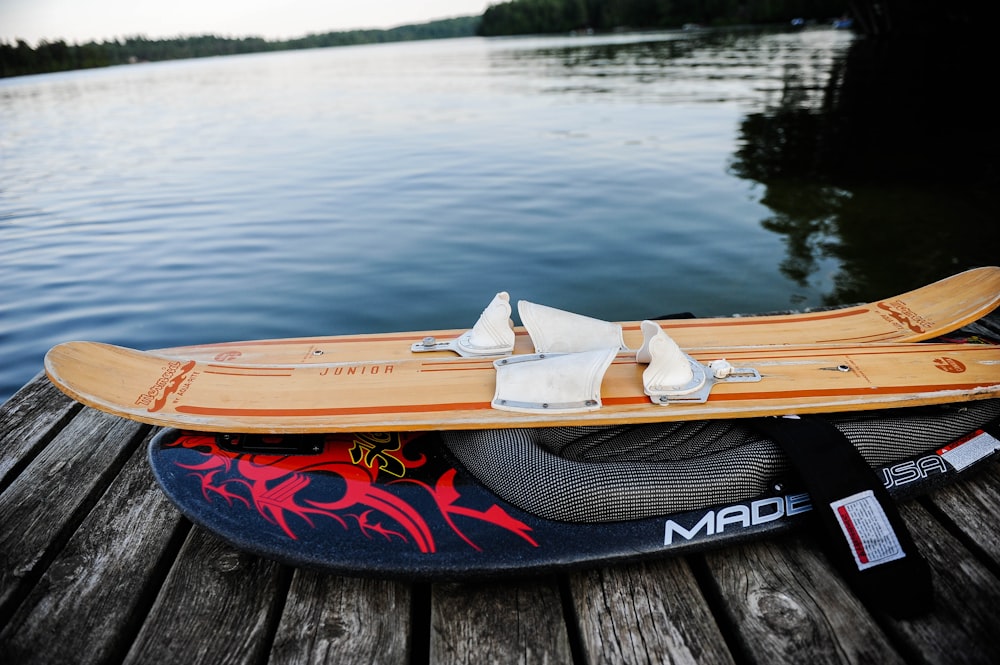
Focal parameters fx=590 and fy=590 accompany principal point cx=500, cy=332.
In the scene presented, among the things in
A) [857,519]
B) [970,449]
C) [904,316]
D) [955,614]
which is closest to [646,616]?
[857,519]

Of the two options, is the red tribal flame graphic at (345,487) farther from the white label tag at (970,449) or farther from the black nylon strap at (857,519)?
the white label tag at (970,449)

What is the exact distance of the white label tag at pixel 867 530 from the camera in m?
1.77

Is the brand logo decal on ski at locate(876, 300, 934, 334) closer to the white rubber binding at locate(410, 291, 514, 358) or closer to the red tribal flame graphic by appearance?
the white rubber binding at locate(410, 291, 514, 358)

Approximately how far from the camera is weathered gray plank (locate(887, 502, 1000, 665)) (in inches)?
62.4

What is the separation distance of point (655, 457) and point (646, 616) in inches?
21.2

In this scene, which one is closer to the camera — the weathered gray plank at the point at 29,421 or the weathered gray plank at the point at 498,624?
the weathered gray plank at the point at 498,624

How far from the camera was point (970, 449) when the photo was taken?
7.05 ft

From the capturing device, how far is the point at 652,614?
176 centimetres

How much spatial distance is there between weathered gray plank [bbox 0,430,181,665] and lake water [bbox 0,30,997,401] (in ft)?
9.44

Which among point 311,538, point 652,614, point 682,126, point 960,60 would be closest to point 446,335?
point 311,538

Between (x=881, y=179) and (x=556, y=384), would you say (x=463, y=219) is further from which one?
(x=881, y=179)

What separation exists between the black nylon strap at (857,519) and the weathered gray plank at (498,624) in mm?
885

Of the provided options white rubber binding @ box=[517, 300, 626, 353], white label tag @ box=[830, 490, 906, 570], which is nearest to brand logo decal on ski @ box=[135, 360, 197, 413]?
white rubber binding @ box=[517, 300, 626, 353]

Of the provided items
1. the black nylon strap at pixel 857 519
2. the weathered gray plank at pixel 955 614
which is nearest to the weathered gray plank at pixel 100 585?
the black nylon strap at pixel 857 519
